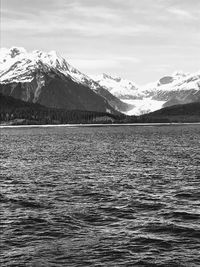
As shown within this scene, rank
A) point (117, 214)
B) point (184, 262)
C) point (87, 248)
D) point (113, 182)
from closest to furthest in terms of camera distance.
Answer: point (184, 262)
point (87, 248)
point (117, 214)
point (113, 182)

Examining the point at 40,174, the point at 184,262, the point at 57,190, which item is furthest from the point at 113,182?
the point at 184,262

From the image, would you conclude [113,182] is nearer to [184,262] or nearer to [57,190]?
[57,190]

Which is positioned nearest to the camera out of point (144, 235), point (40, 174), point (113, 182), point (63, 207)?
point (144, 235)

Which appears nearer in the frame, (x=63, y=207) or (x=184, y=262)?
(x=184, y=262)

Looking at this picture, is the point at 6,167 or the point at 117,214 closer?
the point at 117,214

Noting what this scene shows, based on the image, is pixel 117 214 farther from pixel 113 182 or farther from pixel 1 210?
pixel 113 182

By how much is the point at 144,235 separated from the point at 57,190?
2400 cm

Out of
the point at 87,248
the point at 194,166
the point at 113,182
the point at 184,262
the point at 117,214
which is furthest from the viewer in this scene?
the point at 194,166

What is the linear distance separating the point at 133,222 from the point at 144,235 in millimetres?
4463

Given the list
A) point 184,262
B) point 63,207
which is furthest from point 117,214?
point 184,262

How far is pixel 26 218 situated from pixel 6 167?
46496 millimetres

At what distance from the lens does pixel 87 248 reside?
37.0 metres

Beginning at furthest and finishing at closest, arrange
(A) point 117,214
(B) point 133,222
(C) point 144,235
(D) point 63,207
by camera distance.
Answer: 1. (D) point 63,207
2. (A) point 117,214
3. (B) point 133,222
4. (C) point 144,235

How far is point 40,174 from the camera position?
80.1m
